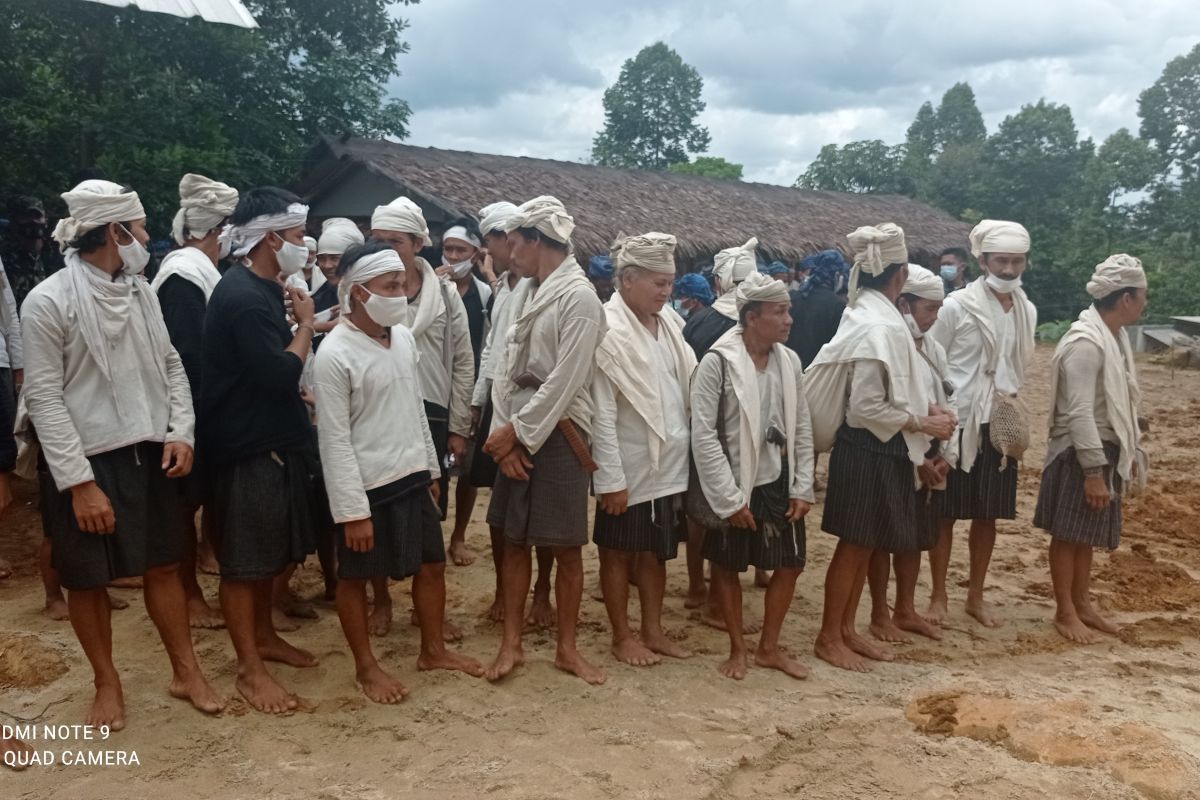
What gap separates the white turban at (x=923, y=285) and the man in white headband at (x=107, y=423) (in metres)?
3.17

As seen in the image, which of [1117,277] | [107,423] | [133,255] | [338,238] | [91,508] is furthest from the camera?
[338,238]

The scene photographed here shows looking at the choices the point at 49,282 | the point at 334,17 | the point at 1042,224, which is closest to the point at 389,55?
the point at 334,17

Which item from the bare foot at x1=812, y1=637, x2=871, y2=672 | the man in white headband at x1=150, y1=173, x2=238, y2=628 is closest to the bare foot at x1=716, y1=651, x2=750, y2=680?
the bare foot at x1=812, y1=637, x2=871, y2=672

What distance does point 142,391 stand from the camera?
3.31m

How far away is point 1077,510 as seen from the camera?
4543 mm

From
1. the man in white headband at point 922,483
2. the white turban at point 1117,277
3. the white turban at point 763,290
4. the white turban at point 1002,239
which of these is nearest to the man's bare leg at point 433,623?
the white turban at point 763,290

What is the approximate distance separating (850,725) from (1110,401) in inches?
86.4

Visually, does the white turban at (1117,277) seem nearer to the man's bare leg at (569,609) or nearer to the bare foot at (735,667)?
the bare foot at (735,667)

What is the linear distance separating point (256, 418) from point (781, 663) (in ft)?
7.71

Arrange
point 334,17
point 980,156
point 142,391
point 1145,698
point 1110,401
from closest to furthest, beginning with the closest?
point 142,391 → point 1145,698 → point 1110,401 → point 334,17 → point 980,156

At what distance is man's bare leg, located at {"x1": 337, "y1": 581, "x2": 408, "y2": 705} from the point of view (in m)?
3.55

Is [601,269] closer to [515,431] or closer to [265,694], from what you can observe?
[515,431]

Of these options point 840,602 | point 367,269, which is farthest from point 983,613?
point 367,269

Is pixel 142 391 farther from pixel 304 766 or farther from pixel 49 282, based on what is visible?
pixel 304 766
